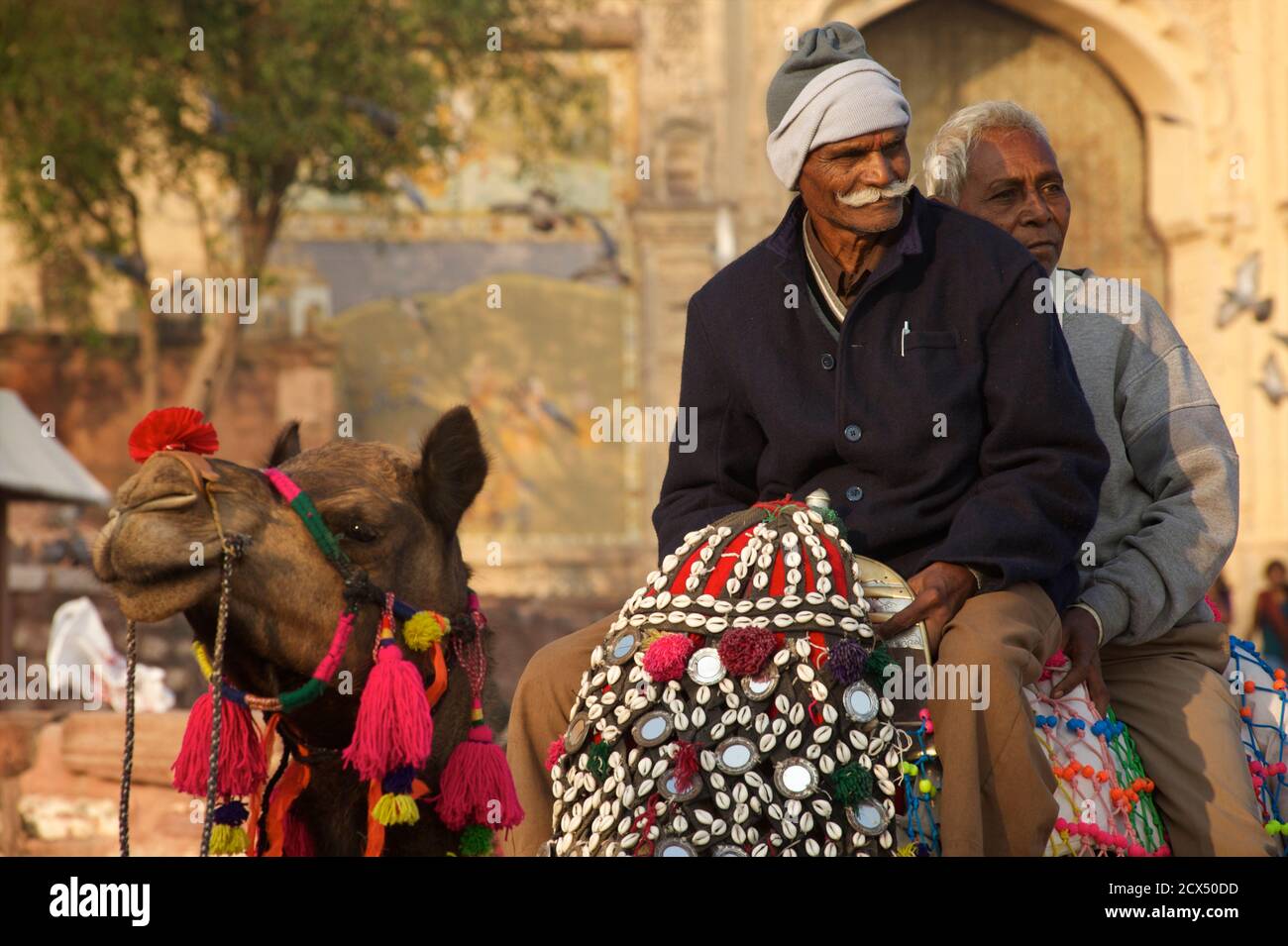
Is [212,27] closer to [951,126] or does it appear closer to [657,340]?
[657,340]

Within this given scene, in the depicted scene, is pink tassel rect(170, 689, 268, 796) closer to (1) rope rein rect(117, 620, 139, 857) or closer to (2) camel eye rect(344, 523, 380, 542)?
(1) rope rein rect(117, 620, 139, 857)

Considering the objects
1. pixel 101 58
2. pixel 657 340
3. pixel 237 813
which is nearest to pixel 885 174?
pixel 237 813

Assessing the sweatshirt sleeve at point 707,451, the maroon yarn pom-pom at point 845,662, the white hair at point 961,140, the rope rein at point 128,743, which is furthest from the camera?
the white hair at point 961,140

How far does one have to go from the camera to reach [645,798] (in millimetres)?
2887

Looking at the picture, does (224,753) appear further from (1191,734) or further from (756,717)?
(1191,734)

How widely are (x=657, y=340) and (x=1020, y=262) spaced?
1637 cm

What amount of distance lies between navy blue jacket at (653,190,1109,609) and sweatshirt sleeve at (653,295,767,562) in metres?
0.03

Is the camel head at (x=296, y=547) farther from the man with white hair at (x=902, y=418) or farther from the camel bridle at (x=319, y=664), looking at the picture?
the man with white hair at (x=902, y=418)

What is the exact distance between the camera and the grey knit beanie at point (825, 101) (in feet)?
11.4

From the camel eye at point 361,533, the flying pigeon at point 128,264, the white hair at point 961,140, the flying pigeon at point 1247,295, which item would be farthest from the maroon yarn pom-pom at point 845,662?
the flying pigeon at point 1247,295

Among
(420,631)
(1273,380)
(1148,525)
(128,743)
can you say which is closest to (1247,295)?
(1273,380)

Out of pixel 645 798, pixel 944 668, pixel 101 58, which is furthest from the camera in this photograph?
pixel 101 58

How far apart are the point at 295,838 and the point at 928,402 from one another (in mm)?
1567

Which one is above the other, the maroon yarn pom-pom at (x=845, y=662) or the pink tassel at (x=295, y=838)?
the maroon yarn pom-pom at (x=845, y=662)
